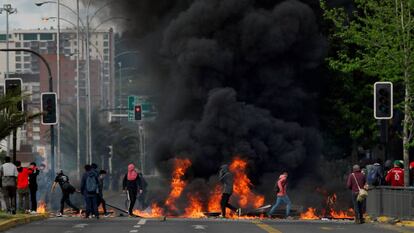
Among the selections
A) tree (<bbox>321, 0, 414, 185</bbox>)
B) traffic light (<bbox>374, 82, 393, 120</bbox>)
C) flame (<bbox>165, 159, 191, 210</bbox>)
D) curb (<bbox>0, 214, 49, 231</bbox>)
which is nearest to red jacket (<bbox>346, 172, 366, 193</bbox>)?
traffic light (<bbox>374, 82, 393, 120</bbox>)

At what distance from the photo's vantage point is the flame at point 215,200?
4822 centimetres

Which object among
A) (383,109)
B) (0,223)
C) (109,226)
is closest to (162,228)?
(109,226)

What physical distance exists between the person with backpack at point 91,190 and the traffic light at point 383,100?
9.12 meters

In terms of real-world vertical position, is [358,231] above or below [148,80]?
below

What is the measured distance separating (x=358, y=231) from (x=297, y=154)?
76.9 feet

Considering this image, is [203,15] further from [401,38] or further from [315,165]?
[401,38]

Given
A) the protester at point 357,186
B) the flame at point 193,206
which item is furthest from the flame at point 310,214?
the protester at point 357,186

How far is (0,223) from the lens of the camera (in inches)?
1117

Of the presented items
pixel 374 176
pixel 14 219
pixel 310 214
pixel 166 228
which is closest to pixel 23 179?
pixel 14 219

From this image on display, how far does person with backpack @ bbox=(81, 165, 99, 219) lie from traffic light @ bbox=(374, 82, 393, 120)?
9123 mm

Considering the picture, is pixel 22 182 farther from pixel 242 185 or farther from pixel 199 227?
pixel 242 185

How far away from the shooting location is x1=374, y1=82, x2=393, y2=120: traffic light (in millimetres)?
33750

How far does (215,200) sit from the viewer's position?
159 ft

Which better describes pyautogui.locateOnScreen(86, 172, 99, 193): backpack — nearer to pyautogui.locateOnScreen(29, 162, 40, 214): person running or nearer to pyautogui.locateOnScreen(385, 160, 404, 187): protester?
pyautogui.locateOnScreen(29, 162, 40, 214): person running
